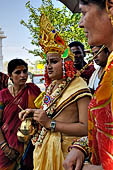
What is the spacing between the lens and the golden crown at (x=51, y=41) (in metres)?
2.19

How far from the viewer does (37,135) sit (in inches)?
84.4

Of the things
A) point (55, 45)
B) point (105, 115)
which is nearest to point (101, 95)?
point (105, 115)

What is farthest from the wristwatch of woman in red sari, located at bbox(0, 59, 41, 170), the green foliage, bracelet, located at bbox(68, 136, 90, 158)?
the green foliage

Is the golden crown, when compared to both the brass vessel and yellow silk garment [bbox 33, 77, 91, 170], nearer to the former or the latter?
yellow silk garment [bbox 33, 77, 91, 170]

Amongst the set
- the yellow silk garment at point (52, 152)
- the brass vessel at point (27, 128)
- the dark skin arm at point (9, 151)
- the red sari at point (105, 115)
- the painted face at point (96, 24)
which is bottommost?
the dark skin arm at point (9, 151)

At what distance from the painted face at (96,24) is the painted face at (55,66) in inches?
46.1

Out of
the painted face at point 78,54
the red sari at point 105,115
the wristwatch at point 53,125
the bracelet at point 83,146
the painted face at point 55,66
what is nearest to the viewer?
the red sari at point 105,115

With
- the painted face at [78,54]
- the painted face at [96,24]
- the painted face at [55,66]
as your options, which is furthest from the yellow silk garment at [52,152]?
the painted face at [78,54]

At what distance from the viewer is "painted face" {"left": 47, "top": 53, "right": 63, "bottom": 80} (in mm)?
2092

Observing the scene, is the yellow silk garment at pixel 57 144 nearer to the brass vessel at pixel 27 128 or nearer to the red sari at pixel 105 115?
the brass vessel at pixel 27 128

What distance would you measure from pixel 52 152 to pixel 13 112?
1066mm

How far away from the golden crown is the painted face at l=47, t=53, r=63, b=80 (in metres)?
0.06

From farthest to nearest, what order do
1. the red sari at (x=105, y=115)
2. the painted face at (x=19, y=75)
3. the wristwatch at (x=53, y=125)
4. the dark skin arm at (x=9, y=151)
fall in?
the painted face at (x=19, y=75) < the dark skin arm at (x=9, y=151) < the wristwatch at (x=53, y=125) < the red sari at (x=105, y=115)

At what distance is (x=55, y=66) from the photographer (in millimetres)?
2088
